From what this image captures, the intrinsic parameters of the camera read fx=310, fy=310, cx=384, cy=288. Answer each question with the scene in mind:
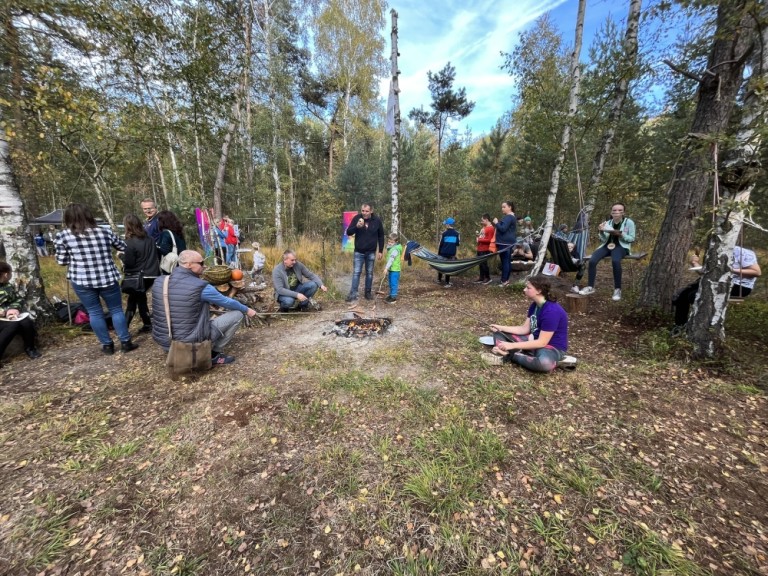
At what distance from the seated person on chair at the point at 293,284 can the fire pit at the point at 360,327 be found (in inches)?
23.6

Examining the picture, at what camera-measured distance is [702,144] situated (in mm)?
2291

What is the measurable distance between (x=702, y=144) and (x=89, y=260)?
16.9 ft

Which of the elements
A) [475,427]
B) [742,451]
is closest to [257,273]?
[475,427]

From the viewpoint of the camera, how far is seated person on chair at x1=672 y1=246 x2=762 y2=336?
2617 mm

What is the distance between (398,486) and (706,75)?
13.8 feet

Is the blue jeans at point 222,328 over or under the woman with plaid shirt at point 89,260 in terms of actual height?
under

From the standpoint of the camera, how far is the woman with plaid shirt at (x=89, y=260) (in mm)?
2793

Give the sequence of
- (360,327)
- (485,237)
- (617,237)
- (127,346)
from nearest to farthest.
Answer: (127,346), (360,327), (617,237), (485,237)

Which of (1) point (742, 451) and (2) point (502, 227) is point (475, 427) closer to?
(1) point (742, 451)

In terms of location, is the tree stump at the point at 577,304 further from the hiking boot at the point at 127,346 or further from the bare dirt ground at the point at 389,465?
the hiking boot at the point at 127,346

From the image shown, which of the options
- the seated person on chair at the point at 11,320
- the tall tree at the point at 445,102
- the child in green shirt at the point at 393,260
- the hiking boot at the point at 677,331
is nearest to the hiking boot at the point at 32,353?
the seated person on chair at the point at 11,320

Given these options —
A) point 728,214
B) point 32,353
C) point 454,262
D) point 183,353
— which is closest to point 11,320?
point 32,353

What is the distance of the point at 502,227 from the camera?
538 centimetres

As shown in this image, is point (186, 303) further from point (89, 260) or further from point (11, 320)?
point (11, 320)
